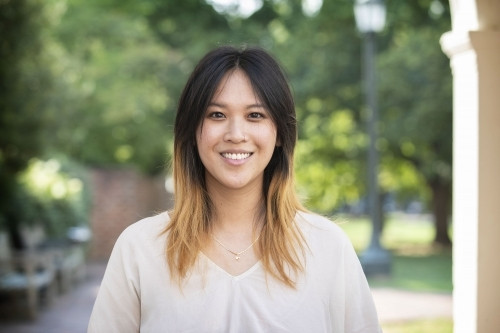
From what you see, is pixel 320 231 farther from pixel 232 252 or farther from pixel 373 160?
pixel 373 160

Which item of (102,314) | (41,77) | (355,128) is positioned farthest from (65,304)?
(355,128)

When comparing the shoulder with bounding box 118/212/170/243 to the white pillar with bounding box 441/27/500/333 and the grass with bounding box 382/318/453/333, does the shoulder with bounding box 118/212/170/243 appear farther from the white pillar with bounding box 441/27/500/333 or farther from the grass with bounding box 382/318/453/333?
the grass with bounding box 382/318/453/333

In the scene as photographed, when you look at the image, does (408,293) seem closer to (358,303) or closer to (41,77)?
(41,77)

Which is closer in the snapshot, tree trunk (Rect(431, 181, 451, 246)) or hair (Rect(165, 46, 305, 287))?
hair (Rect(165, 46, 305, 287))

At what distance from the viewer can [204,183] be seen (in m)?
2.32

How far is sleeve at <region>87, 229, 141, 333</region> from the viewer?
83.8 inches

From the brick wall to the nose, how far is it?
16.4 meters

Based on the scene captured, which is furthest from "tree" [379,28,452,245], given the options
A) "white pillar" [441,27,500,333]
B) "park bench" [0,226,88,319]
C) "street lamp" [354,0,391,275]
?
"white pillar" [441,27,500,333]

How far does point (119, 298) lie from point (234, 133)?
0.58 meters

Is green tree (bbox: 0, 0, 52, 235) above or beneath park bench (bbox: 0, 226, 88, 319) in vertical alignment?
above

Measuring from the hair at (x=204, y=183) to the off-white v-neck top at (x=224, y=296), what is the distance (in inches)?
1.5

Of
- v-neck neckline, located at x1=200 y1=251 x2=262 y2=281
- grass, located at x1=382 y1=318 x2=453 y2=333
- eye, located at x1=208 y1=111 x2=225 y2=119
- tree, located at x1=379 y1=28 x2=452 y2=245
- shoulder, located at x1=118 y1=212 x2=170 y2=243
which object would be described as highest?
tree, located at x1=379 y1=28 x2=452 y2=245

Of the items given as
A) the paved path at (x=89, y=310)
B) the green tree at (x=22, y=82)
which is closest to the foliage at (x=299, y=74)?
the green tree at (x=22, y=82)

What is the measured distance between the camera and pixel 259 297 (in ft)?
6.95
